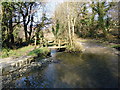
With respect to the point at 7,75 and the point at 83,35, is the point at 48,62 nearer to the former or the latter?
the point at 7,75

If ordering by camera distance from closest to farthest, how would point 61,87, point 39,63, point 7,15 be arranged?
1. point 61,87
2. point 39,63
3. point 7,15

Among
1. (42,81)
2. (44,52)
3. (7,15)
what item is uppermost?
(7,15)

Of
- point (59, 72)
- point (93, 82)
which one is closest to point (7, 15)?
point (59, 72)

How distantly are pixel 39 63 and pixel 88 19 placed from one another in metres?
19.7

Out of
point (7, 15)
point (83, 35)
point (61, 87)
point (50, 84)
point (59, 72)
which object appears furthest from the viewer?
point (83, 35)

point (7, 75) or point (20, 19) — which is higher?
point (20, 19)

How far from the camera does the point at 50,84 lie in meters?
4.99

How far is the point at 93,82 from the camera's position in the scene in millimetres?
4891

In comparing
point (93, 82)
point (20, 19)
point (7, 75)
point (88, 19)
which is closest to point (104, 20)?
point (88, 19)

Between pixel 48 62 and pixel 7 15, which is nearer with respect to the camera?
pixel 48 62

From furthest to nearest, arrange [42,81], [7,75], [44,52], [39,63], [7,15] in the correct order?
[7,15], [44,52], [39,63], [7,75], [42,81]

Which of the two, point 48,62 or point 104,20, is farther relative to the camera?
point 104,20

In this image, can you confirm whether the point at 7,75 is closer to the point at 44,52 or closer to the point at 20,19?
the point at 44,52

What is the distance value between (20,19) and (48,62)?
894cm
